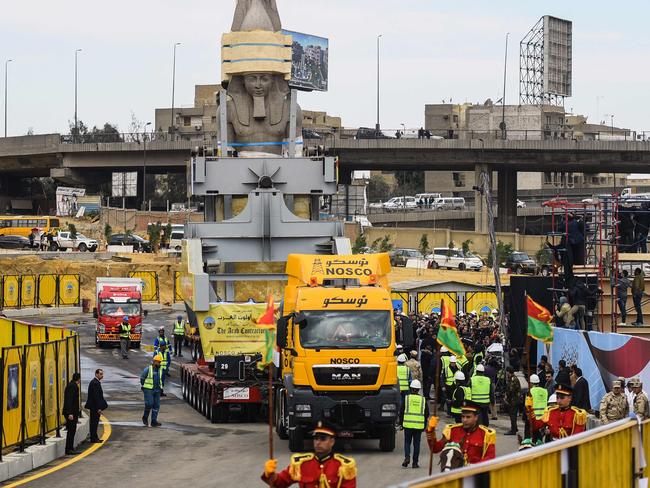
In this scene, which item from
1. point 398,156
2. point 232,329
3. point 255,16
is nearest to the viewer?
point 232,329

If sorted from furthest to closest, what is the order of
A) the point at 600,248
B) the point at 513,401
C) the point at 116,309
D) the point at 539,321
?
the point at 116,309
the point at 600,248
the point at 539,321
the point at 513,401

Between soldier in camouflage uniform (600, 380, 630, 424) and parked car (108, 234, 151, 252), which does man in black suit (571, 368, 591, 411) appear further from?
parked car (108, 234, 151, 252)

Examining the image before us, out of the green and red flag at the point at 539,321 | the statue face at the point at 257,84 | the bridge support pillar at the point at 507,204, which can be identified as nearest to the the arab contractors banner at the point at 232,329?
the green and red flag at the point at 539,321

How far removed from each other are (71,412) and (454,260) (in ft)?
220

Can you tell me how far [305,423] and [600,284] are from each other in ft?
41.5

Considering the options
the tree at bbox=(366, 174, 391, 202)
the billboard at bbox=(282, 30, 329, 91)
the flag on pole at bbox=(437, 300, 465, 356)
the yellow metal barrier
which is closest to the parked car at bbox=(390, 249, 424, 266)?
the yellow metal barrier

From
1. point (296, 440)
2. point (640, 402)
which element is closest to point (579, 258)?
point (296, 440)

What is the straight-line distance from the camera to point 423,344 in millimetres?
32156

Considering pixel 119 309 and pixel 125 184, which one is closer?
pixel 119 309

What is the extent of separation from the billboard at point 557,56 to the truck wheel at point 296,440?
5204 inches

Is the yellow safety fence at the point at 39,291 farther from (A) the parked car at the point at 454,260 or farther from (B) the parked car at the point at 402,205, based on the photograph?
(B) the parked car at the point at 402,205

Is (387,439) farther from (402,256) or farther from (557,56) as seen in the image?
(557,56)

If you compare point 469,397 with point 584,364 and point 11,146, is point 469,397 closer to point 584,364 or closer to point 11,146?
point 584,364

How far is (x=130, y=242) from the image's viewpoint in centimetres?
9112
